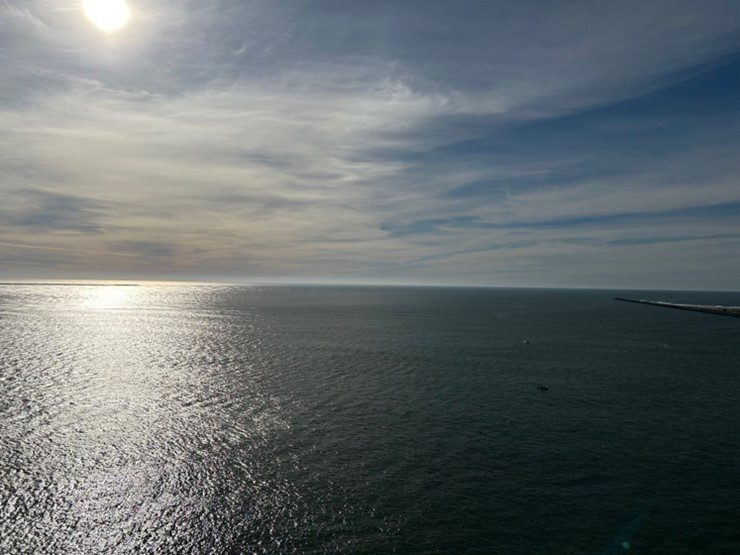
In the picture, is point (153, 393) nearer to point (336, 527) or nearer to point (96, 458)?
point (96, 458)

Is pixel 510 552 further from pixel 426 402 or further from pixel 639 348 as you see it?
pixel 639 348

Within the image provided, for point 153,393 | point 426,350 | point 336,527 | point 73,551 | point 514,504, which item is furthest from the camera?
point 426,350

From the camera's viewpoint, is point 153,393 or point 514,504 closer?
point 514,504

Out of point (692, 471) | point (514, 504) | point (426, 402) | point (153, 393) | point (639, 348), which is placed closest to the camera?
point (514, 504)

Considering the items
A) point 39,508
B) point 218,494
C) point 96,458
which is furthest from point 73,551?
point 96,458

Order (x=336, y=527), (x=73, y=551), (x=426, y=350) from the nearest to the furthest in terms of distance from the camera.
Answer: (x=73, y=551) → (x=336, y=527) → (x=426, y=350)

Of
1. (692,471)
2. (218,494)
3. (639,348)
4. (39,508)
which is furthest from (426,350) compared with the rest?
(39,508)
